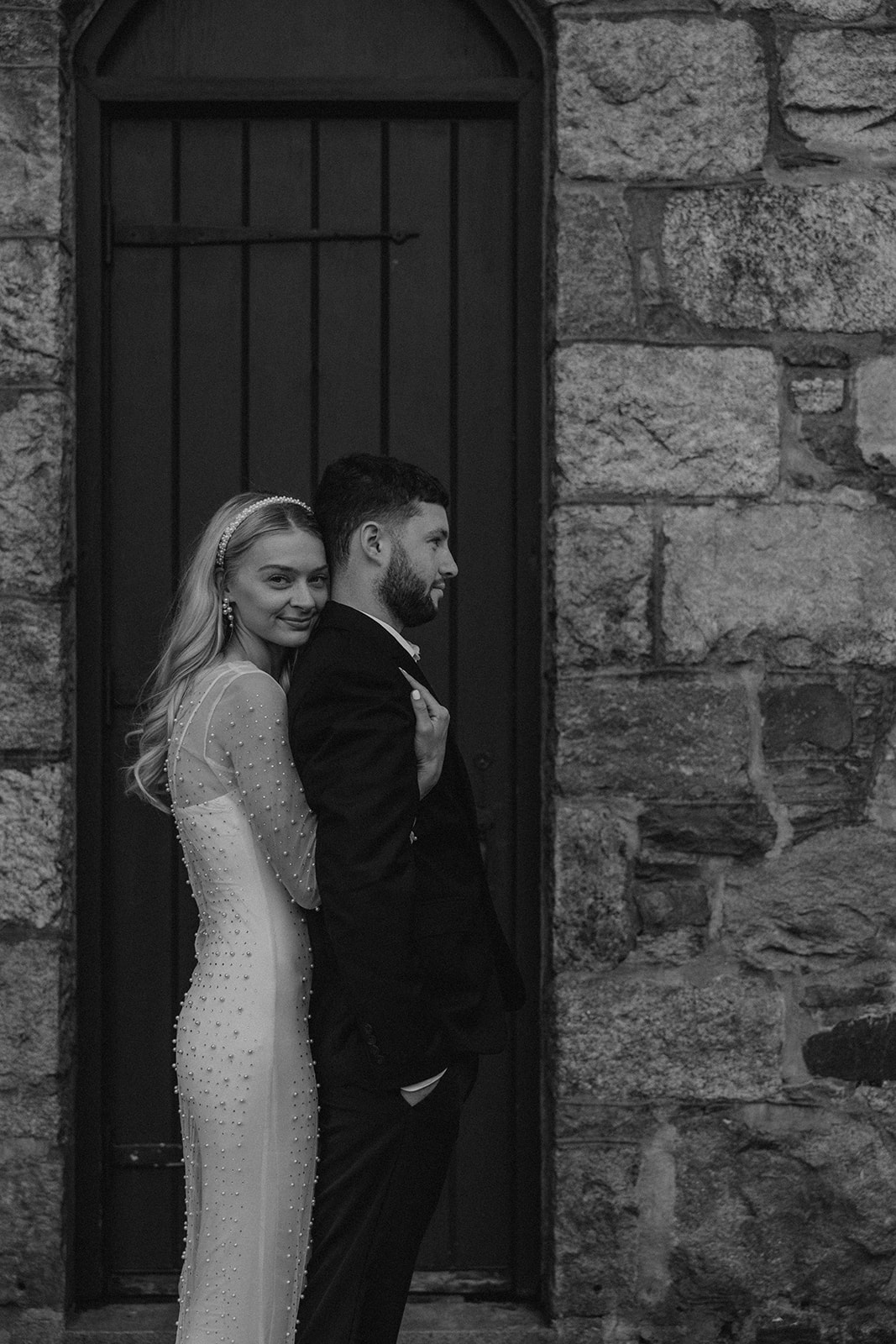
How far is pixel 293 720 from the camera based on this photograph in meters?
2.31

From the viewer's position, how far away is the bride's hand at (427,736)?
7.69 ft

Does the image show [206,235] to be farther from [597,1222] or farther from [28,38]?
[597,1222]

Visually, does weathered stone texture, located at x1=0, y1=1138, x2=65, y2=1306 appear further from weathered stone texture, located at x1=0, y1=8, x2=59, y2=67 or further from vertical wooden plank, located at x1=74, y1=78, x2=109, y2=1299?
weathered stone texture, located at x1=0, y1=8, x2=59, y2=67

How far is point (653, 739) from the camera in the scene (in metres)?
3.19

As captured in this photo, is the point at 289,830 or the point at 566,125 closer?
the point at 289,830

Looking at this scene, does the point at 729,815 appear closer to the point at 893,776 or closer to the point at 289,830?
the point at 893,776

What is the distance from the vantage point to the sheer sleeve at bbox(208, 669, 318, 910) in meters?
2.36

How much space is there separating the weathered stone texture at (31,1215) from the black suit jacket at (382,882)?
1.10 metres

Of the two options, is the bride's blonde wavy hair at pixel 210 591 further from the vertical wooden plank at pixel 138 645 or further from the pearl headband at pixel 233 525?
the vertical wooden plank at pixel 138 645

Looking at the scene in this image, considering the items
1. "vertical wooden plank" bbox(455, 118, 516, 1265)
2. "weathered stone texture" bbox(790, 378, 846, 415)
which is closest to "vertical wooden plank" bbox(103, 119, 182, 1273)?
"vertical wooden plank" bbox(455, 118, 516, 1265)

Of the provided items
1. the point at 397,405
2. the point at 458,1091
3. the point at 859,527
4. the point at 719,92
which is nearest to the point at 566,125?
the point at 719,92

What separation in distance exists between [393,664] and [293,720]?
190mm

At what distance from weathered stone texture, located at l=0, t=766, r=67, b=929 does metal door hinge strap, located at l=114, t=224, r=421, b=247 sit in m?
1.30

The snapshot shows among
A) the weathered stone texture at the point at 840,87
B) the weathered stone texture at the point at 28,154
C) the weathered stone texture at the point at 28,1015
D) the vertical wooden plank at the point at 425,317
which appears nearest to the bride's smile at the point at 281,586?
the vertical wooden plank at the point at 425,317
